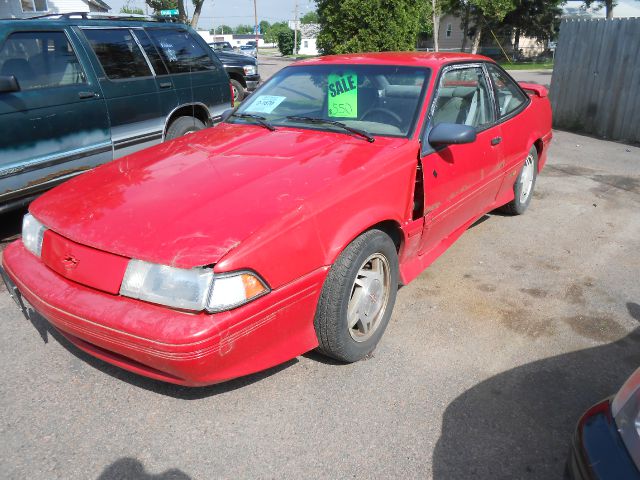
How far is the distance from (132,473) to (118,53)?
4.47m

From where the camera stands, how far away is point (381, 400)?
8.58 feet

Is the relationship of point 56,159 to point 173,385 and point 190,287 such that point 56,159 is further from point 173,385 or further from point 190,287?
point 190,287

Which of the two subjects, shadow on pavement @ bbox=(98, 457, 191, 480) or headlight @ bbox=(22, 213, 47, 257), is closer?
shadow on pavement @ bbox=(98, 457, 191, 480)

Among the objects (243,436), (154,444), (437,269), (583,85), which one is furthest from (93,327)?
(583,85)

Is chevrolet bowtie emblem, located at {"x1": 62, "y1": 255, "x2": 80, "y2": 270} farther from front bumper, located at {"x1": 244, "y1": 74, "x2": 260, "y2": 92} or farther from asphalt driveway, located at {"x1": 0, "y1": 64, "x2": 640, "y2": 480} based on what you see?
front bumper, located at {"x1": 244, "y1": 74, "x2": 260, "y2": 92}

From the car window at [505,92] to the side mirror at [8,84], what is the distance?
392 centimetres

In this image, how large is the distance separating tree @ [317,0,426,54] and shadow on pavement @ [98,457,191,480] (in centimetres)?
981

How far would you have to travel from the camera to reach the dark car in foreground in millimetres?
1484

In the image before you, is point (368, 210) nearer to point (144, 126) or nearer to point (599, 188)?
point (144, 126)

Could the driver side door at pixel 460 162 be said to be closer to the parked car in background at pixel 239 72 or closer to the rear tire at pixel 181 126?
the rear tire at pixel 181 126

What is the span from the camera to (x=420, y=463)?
2.23 metres

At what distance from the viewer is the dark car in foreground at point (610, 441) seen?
1484 millimetres

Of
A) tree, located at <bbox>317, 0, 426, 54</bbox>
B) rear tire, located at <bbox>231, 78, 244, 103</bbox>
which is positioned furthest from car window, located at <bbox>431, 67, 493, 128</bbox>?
rear tire, located at <bbox>231, 78, 244, 103</bbox>

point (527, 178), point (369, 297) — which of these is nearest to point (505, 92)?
point (527, 178)
